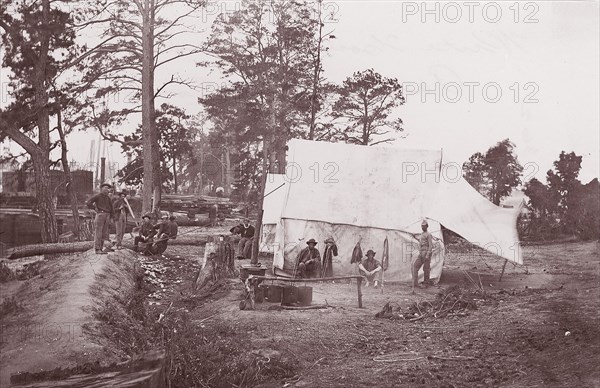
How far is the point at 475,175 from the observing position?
34.5 meters

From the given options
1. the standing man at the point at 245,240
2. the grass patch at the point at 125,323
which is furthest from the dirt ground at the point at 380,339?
the standing man at the point at 245,240

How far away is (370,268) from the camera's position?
1434cm

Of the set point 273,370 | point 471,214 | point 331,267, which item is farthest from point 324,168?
point 273,370

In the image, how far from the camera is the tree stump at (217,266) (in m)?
12.7

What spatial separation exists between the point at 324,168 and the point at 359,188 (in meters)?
1.13

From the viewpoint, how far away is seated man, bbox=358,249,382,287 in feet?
46.6

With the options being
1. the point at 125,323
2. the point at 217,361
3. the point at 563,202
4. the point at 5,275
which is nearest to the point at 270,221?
the point at 5,275

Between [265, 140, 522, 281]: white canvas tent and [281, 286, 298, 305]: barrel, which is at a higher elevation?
[265, 140, 522, 281]: white canvas tent

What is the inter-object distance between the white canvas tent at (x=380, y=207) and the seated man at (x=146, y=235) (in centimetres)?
323

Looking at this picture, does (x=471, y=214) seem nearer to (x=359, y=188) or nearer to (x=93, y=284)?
(x=359, y=188)

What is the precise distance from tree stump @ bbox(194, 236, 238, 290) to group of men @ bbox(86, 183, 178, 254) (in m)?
2.08

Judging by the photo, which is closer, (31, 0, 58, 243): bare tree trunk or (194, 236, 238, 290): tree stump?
(194, 236, 238, 290): tree stump

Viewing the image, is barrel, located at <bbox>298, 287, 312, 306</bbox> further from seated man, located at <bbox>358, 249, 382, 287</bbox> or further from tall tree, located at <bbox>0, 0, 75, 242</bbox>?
tall tree, located at <bbox>0, 0, 75, 242</bbox>

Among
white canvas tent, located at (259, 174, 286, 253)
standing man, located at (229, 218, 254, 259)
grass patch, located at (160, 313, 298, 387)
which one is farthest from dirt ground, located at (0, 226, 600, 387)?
white canvas tent, located at (259, 174, 286, 253)
